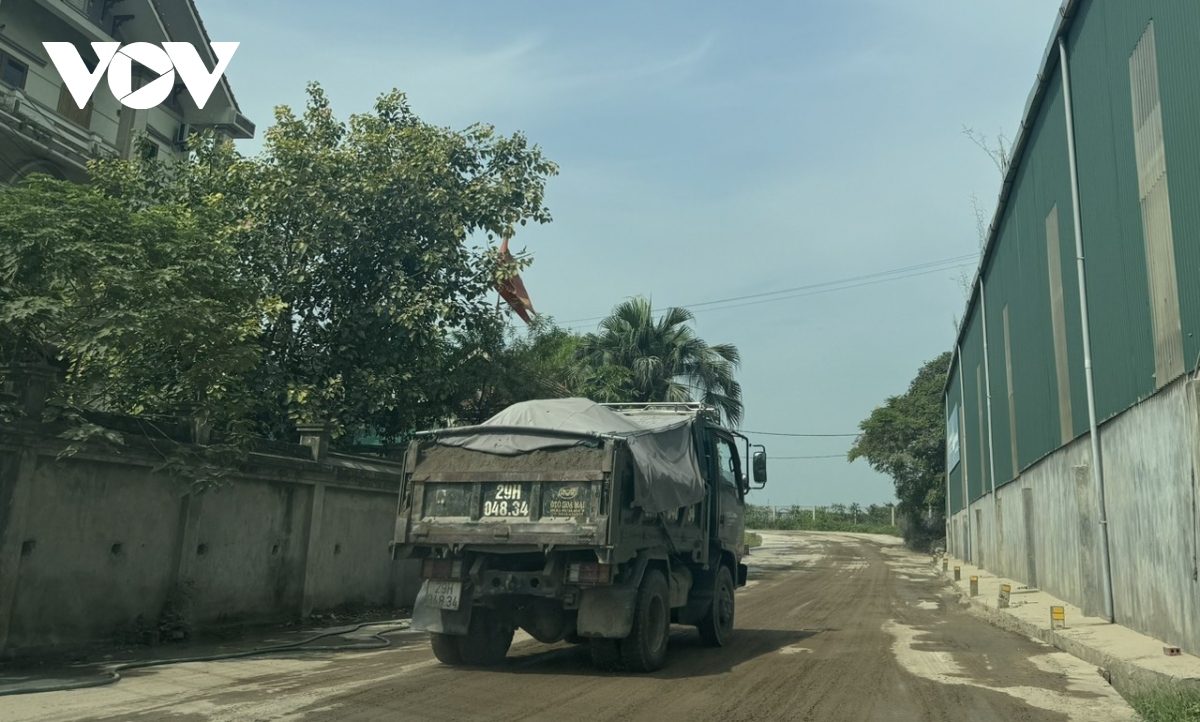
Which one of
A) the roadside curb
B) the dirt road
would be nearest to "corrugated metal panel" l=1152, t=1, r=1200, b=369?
the roadside curb

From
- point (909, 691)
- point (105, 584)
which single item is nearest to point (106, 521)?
point (105, 584)

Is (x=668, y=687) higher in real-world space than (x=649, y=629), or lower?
lower

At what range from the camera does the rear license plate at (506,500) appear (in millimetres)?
9695

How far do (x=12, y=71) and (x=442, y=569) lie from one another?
17723mm

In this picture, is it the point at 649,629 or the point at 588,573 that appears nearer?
Answer: the point at 588,573

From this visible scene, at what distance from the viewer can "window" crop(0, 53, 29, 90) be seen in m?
20.3

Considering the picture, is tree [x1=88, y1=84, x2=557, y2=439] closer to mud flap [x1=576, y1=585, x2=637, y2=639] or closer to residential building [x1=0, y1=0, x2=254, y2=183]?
residential building [x1=0, y1=0, x2=254, y2=183]

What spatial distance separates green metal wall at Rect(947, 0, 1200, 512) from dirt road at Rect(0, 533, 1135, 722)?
13.4 ft

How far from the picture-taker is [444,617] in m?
9.88

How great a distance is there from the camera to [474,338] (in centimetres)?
2089

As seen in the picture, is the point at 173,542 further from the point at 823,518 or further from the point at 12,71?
the point at 823,518

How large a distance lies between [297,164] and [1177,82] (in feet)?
49.1

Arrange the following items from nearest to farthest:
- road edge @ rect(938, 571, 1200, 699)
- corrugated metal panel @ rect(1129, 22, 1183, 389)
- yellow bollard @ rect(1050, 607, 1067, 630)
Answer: road edge @ rect(938, 571, 1200, 699), corrugated metal panel @ rect(1129, 22, 1183, 389), yellow bollard @ rect(1050, 607, 1067, 630)

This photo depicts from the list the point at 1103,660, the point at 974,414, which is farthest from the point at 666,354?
the point at 1103,660
